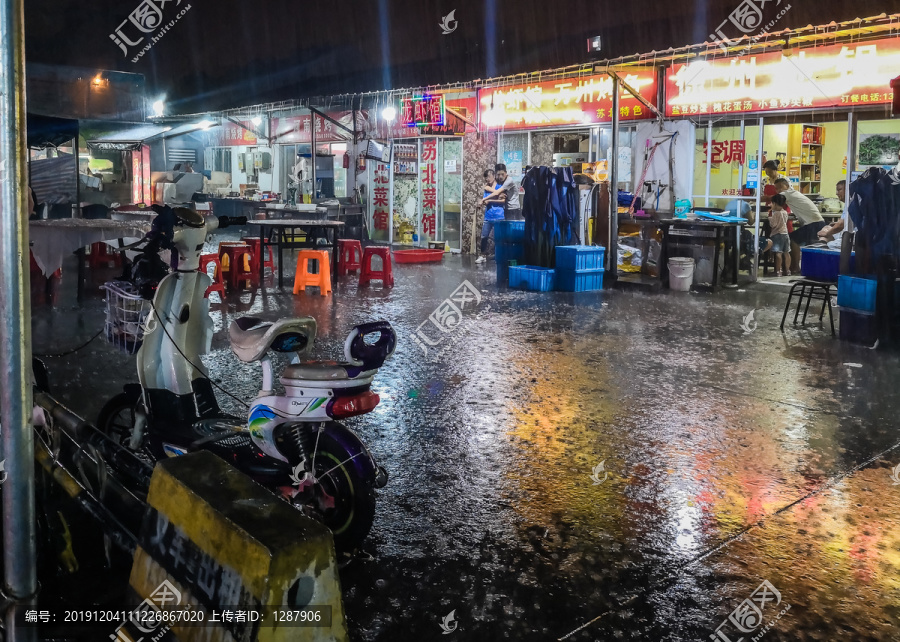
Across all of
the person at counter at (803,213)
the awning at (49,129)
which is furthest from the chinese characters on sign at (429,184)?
the person at counter at (803,213)

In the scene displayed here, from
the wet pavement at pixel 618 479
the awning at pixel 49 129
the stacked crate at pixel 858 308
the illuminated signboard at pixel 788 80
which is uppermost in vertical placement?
the illuminated signboard at pixel 788 80

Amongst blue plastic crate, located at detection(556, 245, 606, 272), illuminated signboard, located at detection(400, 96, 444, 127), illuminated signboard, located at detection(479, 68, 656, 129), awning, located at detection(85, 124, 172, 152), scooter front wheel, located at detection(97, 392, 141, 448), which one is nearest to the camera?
scooter front wheel, located at detection(97, 392, 141, 448)

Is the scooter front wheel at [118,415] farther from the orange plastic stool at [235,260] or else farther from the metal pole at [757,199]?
the metal pole at [757,199]

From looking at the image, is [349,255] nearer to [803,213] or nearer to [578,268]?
[578,268]

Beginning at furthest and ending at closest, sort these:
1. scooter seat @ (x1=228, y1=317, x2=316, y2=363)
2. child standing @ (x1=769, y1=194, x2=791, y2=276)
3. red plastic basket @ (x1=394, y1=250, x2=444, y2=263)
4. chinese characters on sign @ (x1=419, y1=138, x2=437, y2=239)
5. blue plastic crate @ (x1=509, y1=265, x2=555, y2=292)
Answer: chinese characters on sign @ (x1=419, y1=138, x2=437, y2=239)
red plastic basket @ (x1=394, y1=250, x2=444, y2=263)
child standing @ (x1=769, y1=194, x2=791, y2=276)
blue plastic crate @ (x1=509, y1=265, x2=555, y2=292)
scooter seat @ (x1=228, y1=317, x2=316, y2=363)

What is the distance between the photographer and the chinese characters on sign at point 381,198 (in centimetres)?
2192

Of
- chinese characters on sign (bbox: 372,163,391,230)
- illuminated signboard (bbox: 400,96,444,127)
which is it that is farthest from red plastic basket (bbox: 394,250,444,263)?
chinese characters on sign (bbox: 372,163,391,230)

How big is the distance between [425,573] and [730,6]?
1257cm

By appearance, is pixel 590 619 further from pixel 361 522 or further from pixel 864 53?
pixel 864 53

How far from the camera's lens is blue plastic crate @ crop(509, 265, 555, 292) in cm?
1340

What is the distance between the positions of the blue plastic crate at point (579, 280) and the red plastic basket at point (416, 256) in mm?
4360

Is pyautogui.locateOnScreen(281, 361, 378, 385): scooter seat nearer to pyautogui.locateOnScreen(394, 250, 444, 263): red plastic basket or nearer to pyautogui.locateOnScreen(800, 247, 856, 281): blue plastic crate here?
pyautogui.locateOnScreen(800, 247, 856, 281): blue plastic crate

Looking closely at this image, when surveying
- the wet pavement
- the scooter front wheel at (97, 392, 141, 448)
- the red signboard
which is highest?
the red signboard

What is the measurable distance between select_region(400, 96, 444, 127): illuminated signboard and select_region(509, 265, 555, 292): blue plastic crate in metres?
7.22
